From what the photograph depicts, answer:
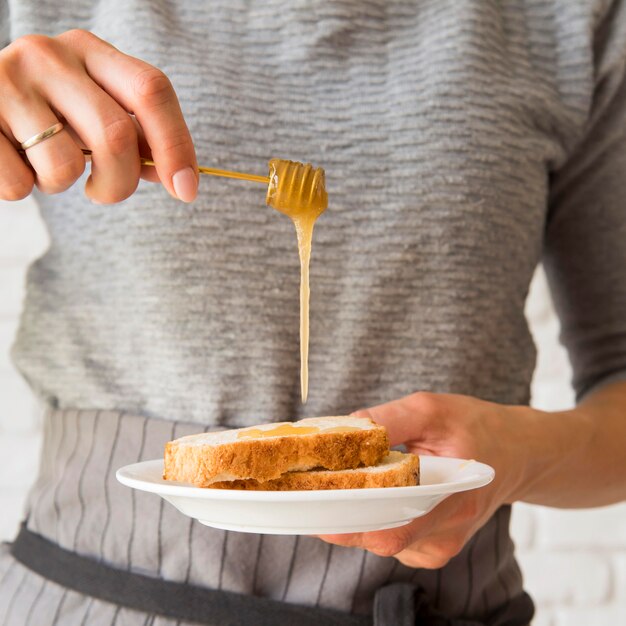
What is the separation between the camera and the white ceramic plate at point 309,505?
1.63ft

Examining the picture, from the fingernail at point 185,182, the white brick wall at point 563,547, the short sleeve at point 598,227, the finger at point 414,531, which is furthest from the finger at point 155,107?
the white brick wall at point 563,547

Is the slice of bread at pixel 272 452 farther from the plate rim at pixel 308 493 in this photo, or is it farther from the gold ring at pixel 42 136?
the gold ring at pixel 42 136

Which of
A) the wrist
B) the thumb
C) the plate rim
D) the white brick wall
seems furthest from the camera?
the white brick wall

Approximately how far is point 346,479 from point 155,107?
1.05 feet

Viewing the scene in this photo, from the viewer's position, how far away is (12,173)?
0.61m

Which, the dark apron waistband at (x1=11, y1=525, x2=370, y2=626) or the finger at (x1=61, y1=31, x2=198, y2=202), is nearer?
the finger at (x1=61, y1=31, x2=198, y2=202)

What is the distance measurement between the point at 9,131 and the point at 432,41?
0.53m

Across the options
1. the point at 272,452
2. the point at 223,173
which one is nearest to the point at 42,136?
the point at 223,173

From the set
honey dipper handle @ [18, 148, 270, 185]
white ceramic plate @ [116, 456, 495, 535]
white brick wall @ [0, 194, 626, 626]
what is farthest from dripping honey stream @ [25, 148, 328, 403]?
white brick wall @ [0, 194, 626, 626]

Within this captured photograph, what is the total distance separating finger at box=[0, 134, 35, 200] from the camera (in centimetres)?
61

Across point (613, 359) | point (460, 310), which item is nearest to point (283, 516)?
point (460, 310)

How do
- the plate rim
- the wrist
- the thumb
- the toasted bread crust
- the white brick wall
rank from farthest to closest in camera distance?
the white brick wall
the wrist
the thumb
the toasted bread crust
the plate rim

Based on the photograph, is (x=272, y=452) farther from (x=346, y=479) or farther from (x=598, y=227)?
(x=598, y=227)

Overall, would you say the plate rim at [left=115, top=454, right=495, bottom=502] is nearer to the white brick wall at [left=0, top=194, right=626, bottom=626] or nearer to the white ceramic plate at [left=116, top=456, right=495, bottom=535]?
the white ceramic plate at [left=116, top=456, right=495, bottom=535]
